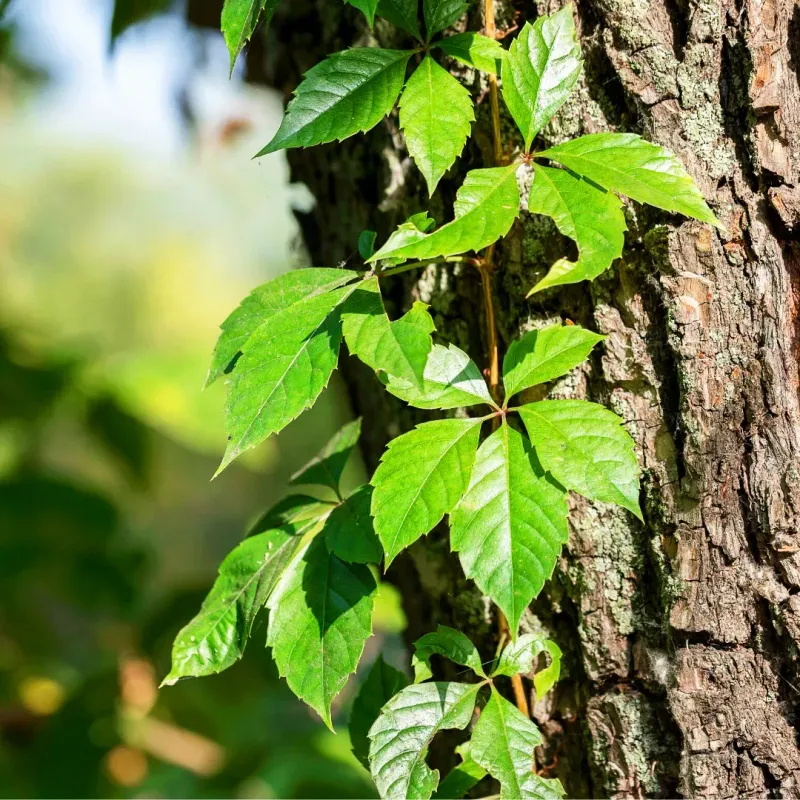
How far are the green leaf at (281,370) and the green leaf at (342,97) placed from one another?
167 millimetres

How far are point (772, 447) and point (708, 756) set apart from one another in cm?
35

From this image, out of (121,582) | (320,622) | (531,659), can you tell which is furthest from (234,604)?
(121,582)

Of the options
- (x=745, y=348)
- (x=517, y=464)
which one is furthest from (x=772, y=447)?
(x=517, y=464)

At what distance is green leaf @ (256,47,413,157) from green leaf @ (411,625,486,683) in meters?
0.56

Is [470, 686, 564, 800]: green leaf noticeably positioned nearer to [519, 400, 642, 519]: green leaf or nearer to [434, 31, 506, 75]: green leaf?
[519, 400, 642, 519]: green leaf

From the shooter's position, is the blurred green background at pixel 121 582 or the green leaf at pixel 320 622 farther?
the blurred green background at pixel 121 582

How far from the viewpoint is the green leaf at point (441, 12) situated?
29.4 inches

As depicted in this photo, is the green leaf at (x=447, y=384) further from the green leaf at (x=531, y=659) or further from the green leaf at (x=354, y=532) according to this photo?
the green leaf at (x=531, y=659)

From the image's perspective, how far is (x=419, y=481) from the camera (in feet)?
2.28

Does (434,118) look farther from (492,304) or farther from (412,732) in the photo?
(412,732)

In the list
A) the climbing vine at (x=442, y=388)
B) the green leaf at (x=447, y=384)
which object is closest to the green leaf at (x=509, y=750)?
the climbing vine at (x=442, y=388)

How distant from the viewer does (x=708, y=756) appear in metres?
0.79

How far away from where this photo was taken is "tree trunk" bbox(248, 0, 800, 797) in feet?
2.47

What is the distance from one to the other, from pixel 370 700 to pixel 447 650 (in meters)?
0.18
